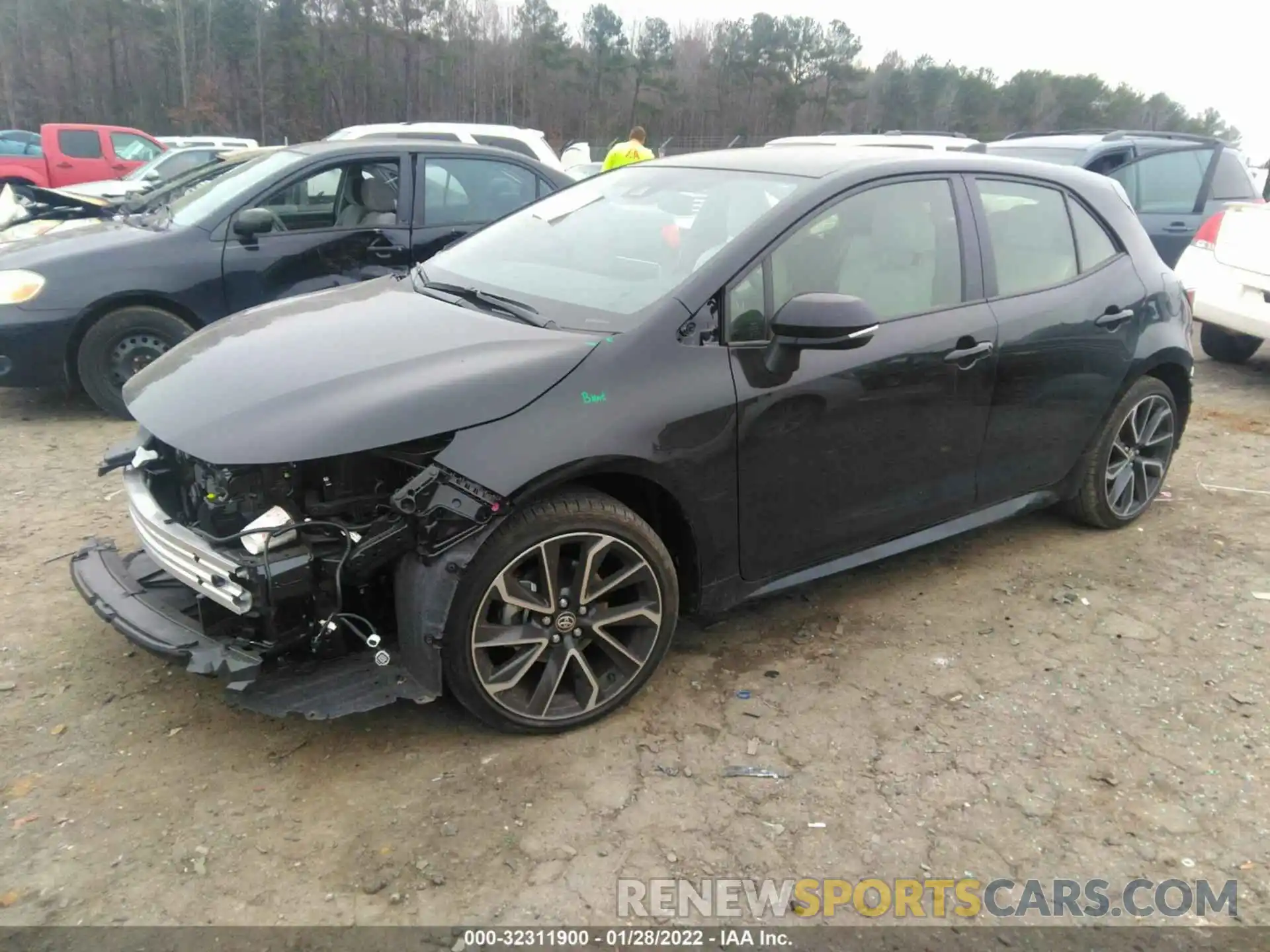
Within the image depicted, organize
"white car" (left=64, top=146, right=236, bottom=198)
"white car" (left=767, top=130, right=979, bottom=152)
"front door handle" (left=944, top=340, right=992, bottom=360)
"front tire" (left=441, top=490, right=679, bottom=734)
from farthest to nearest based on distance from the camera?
"white car" (left=64, top=146, right=236, bottom=198) → "white car" (left=767, top=130, right=979, bottom=152) → "front door handle" (left=944, top=340, right=992, bottom=360) → "front tire" (left=441, top=490, right=679, bottom=734)

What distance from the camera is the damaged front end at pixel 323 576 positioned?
2.53 metres

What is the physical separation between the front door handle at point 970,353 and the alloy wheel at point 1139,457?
3.83ft

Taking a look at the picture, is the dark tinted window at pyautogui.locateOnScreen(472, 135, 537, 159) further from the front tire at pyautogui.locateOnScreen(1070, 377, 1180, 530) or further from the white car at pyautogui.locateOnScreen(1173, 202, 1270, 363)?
the front tire at pyautogui.locateOnScreen(1070, 377, 1180, 530)

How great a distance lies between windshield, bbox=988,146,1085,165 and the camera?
8.89m

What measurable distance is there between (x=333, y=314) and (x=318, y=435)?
952 mm

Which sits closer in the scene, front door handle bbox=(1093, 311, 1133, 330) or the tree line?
front door handle bbox=(1093, 311, 1133, 330)

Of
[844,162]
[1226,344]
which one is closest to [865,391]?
[844,162]

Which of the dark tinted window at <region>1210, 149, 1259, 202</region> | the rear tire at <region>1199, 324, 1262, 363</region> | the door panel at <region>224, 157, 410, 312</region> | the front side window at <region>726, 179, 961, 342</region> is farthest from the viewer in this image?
the dark tinted window at <region>1210, 149, 1259, 202</region>

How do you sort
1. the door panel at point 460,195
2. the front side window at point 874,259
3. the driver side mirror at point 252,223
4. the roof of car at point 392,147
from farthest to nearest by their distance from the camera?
the door panel at point 460,195 < the roof of car at point 392,147 < the driver side mirror at point 252,223 < the front side window at point 874,259

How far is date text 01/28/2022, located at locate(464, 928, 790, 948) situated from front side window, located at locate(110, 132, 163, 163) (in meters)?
19.5

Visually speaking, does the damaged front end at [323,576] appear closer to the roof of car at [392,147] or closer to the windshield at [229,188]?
the windshield at [229,188]

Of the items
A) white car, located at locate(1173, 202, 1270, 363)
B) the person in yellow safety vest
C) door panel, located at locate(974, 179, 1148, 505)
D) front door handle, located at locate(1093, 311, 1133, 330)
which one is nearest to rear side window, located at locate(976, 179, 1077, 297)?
door panel, located at locate(974, 179, 1148, 505)

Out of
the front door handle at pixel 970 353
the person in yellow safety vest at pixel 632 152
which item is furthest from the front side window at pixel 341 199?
the person in yellow safety vest at pixel 632 152

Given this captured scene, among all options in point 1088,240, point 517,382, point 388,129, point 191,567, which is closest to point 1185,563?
point 1088,240
